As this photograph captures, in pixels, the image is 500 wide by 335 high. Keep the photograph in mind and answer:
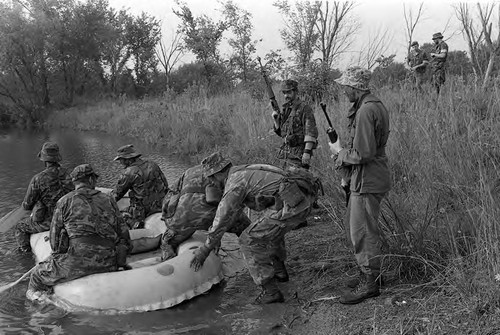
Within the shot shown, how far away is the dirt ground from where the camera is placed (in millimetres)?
3080

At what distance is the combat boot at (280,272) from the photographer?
4.70 metres

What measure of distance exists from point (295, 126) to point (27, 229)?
3.84 m

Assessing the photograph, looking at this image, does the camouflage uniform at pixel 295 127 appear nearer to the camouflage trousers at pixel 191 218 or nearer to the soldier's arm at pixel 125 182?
the camouflage trousers at pixel 191 218

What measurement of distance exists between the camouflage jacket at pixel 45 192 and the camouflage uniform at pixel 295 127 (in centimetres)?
299

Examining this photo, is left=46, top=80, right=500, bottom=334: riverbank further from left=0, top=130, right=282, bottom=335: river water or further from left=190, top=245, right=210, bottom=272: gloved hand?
left=190, top=245, right=210, bottom=272: gloved hand

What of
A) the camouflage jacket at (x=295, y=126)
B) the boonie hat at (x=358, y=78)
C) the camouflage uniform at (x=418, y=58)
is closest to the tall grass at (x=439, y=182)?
the camouflage jacket at (x=295, y=126)

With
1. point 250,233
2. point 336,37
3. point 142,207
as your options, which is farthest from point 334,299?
point 336,37

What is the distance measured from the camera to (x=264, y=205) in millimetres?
4223

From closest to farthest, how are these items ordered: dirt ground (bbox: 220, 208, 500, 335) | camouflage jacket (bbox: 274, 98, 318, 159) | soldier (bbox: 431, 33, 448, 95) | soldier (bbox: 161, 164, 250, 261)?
dirt ground (bbox: 220, 208, 500, 335)
soldier (bbox: 161, 164, 250, 261)
camouflage jacket (bbox: 274, 98, 318, 159)
soldier (bbox: 431, 33, 448, 95)

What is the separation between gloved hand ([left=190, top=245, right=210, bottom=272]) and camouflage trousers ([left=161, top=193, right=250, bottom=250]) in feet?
1.72

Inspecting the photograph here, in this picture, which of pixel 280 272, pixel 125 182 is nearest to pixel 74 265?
pixel 125 182

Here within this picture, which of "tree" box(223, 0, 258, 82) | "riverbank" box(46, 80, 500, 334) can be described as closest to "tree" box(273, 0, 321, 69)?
"tree" box(223, 0, 258, 82)

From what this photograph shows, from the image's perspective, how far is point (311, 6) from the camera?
18.1m

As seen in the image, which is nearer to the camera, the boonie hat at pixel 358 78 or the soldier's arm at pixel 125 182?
the boonie hat at pixel 358 78
